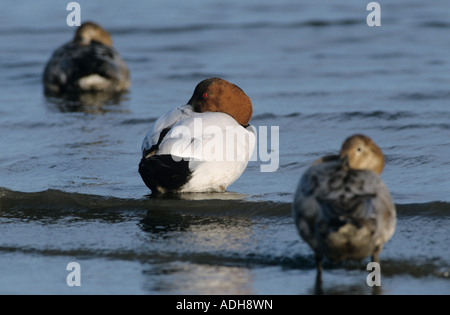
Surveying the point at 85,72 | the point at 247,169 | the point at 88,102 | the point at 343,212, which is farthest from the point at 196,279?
the point at 85,72

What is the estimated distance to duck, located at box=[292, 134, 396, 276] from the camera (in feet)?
14.6

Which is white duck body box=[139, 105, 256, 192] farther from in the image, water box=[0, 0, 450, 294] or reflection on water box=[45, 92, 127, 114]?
reflection on water box=[45, 92, 127, 114]

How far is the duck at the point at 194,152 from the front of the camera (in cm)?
646

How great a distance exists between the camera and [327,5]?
65.1 feet

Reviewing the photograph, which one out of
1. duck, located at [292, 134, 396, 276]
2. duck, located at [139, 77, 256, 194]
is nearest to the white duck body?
duck, located at [139, 77, 256, 194]

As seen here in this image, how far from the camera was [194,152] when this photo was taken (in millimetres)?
6477

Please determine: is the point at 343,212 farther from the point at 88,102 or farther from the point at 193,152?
the point at 88,102

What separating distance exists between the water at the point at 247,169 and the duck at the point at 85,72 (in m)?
0.31

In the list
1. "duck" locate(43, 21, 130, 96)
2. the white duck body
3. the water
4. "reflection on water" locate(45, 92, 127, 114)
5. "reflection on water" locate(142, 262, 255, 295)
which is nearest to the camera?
"reflection on water" locate(142, 262, 255, 295)

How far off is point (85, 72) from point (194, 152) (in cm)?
612

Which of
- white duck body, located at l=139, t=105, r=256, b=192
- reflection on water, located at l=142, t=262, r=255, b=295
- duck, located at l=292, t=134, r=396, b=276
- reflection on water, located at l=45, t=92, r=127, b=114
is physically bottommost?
reflection on water, located at l=142, t=262, r=255, b=295

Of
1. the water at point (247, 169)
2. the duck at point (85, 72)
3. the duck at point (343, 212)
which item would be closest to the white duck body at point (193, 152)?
the water at point (247, 169)

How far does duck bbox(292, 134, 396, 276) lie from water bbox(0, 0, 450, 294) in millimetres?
286
